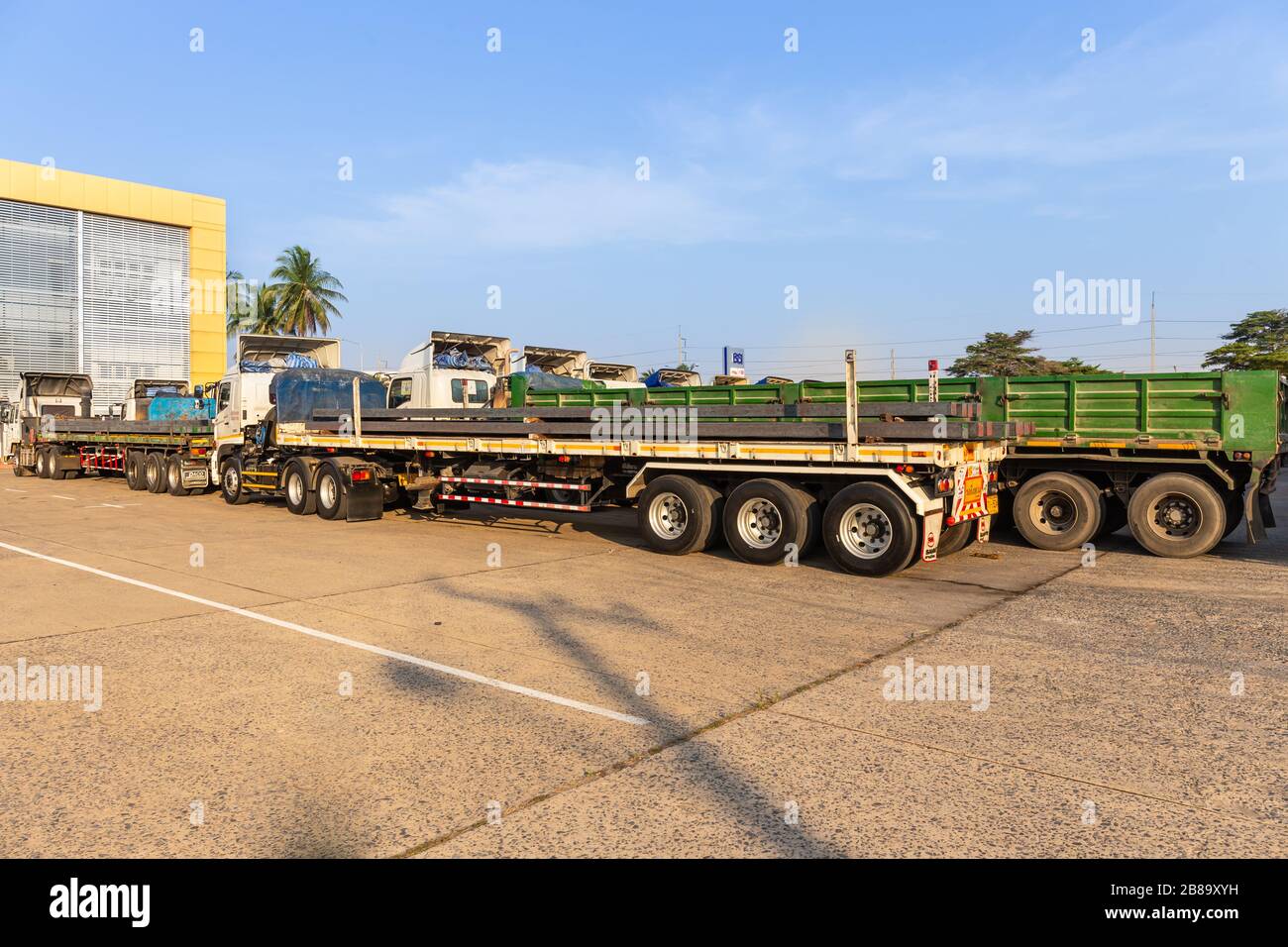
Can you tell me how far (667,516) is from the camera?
38.6 feet

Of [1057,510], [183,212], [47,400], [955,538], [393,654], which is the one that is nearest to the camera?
[393,654]

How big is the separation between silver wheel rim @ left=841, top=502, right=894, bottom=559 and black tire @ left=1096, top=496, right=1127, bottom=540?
4.40 m

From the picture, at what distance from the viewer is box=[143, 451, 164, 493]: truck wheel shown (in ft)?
71.1

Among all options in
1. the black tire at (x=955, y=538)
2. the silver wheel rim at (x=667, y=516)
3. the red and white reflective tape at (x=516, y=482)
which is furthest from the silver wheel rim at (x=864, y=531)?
the red and white reflective tape at (x=516, y=482)

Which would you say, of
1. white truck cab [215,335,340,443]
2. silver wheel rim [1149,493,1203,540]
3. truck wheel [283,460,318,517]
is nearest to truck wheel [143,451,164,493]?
white truck cab [215,335,340,443]

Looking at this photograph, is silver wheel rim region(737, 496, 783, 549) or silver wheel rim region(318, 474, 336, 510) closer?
silver wheel rim region(737, 496, 783, 549)

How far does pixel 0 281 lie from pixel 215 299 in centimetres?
849

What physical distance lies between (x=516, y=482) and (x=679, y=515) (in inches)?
119

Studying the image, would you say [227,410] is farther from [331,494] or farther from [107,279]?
[107,279]

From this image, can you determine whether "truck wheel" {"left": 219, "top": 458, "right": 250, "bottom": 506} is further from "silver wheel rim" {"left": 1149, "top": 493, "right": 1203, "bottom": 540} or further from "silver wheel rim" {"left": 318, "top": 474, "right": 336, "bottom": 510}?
Answer: "silver wheel rim" {"left": 1149, "top": 493, "right": 1203, "bottom": 540}

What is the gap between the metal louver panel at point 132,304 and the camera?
3941 cm

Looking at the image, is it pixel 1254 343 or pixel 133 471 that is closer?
pixel 133 471

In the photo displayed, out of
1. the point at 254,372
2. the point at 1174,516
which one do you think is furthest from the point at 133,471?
the point at 1174,516
